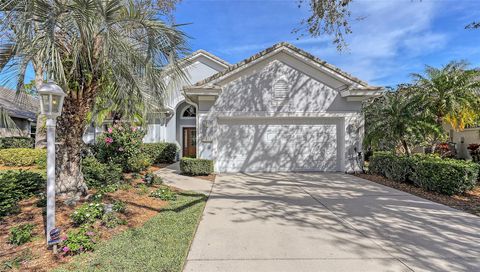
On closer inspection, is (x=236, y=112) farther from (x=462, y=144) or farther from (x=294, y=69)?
(x=462, y=144)

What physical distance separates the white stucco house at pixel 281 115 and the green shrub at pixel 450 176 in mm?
3906

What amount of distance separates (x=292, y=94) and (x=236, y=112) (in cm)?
272

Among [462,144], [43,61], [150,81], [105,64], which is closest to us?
[43,61]

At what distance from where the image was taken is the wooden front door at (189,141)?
18.8 m

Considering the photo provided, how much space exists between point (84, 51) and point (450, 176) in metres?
9.84

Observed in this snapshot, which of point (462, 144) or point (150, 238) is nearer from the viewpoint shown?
point (150, 238)

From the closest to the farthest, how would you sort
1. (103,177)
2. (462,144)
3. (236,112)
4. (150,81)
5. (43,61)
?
(43,61) → (150,81) → (103,177) → (236,112) → (462,144)

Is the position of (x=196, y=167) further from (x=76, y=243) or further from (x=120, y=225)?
(x=76, y=243)

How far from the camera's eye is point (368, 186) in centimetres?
888

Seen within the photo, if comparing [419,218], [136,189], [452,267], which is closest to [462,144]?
[419,218]

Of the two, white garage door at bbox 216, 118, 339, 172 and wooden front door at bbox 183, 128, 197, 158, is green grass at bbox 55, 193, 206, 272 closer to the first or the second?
white garage door at bbox 216, 118, 339, 172

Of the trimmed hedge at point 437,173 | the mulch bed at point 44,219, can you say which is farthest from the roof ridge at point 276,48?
the mulch bed at point 44,219

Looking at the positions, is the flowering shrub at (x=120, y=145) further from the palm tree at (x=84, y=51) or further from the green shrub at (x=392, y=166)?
the green shrub at (x=392, y=166)

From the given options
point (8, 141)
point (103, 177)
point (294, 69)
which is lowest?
point (103, 177)
